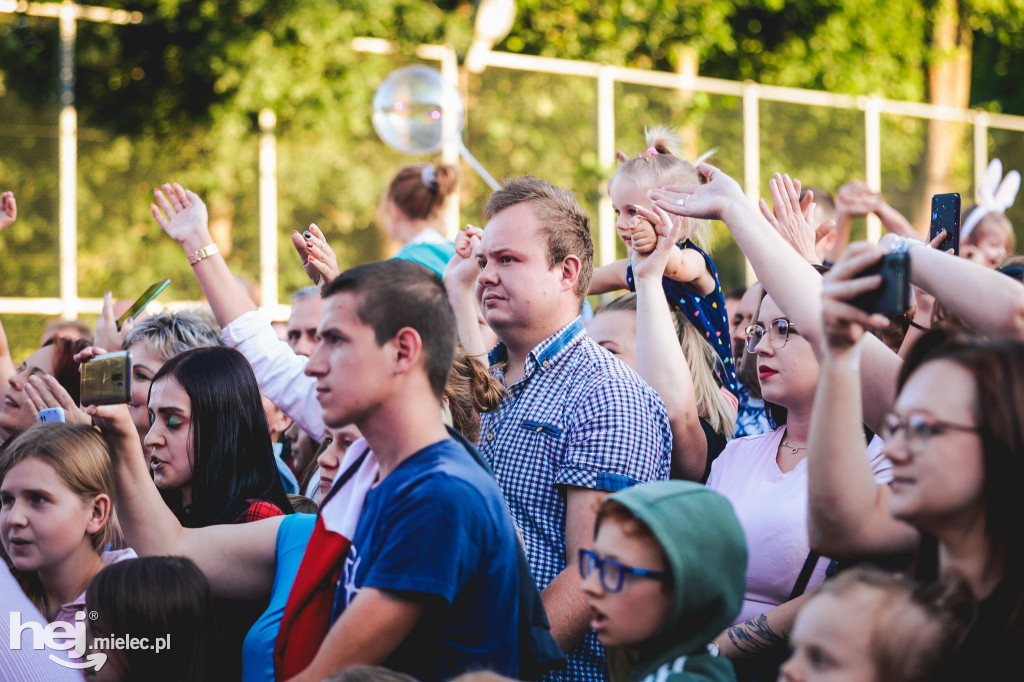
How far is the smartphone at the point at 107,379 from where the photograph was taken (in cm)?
262

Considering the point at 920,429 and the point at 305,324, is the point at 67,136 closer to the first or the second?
the point at 305,324

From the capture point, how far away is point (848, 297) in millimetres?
2158

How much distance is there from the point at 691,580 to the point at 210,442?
182 cm

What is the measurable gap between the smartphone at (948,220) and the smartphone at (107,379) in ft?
7.29

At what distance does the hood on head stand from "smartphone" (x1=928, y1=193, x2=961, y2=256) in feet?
4.28

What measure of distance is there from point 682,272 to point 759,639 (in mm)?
1554

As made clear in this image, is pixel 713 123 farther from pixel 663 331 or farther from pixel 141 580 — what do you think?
pixel 141 580

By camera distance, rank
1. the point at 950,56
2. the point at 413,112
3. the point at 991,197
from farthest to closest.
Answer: the point at 950,56
the point at 413,112
the point at 991,197

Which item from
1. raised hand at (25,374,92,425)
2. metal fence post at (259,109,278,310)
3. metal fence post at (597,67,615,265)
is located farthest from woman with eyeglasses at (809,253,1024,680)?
metal fence post at (597,67,615,265)

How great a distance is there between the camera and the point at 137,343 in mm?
4199

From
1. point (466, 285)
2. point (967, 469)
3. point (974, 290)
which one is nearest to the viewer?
point (967, 469)

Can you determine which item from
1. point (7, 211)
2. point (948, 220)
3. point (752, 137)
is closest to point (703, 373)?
point (948, 220)

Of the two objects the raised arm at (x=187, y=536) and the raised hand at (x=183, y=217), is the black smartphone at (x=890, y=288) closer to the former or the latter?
the raised arm at (x=187, y=536)

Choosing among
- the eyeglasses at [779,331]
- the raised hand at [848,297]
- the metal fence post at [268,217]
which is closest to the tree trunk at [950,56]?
the metal fence post at [268,217]
